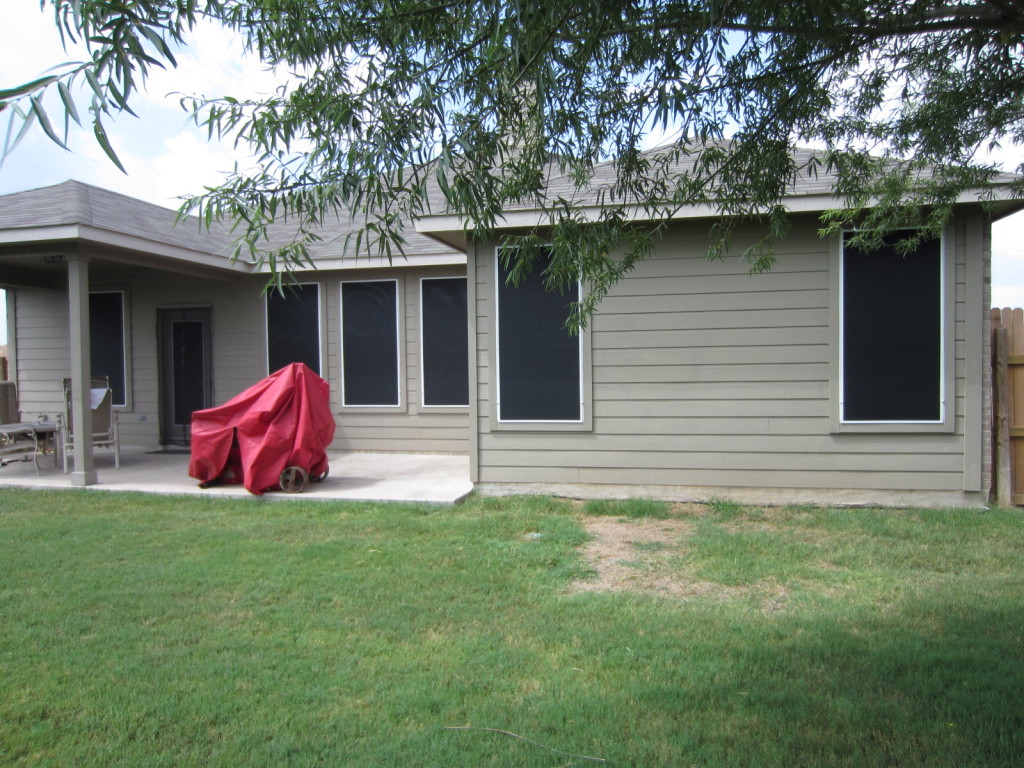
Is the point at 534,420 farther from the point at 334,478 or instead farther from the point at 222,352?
the point at 222,352

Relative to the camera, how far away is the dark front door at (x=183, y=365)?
11.2 m

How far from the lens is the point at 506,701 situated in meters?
3.27

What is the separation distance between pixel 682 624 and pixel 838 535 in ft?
7.95

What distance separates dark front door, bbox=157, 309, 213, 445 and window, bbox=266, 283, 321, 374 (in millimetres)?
1017

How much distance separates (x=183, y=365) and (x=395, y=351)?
3.29 meters

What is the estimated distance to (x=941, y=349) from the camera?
21.9ft

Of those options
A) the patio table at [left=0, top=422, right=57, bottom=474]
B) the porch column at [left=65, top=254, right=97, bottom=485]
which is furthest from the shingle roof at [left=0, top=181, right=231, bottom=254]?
the patio table at [left=0, top=422, right=57, bottom=474]

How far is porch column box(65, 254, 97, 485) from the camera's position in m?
8.09

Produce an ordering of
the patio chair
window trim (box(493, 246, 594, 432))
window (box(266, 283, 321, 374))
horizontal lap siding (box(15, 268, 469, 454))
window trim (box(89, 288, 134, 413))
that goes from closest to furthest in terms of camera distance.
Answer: window trim (box(493, 246, 594, 432)) < the patio chair < horizontal lap siding (box(15, 268, 469, 454)) < window (box(266, 283, 321, 374)) < window trim (box(89, 288, 134, 413))

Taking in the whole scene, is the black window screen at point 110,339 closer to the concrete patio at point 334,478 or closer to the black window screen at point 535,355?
the concrete patio at point 334,478

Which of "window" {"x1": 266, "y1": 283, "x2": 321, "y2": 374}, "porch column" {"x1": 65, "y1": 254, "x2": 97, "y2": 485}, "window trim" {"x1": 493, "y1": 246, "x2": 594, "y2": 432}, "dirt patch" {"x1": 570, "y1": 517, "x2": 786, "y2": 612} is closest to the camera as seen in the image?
"dirt patch" {"x1": 570, "y1": 517, "x2": 786, "y2": 612}

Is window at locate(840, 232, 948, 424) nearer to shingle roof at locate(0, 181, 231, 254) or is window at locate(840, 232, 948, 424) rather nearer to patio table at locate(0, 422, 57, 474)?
shingle roof at locate(0, 181, 231, 254)

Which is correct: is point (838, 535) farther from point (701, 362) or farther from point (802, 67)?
point (802, 67)

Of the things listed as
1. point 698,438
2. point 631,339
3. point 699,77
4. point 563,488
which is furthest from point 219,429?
point 699,77
